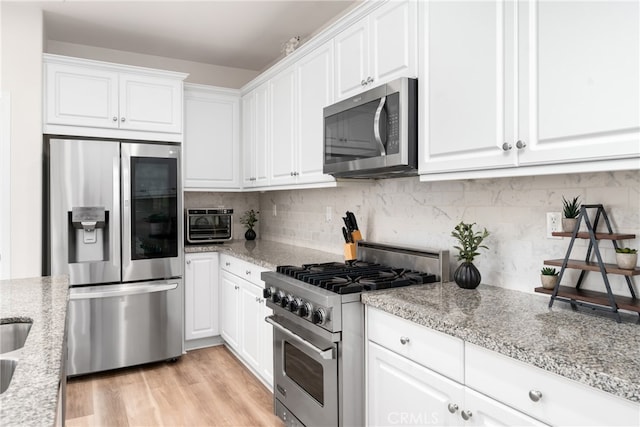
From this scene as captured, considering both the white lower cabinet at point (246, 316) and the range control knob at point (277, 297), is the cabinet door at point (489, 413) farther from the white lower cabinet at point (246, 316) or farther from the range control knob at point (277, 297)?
the white lower cabinet at point (246, 316)

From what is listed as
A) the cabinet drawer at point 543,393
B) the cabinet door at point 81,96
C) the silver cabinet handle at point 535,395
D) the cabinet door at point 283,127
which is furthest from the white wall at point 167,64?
the silver cabinet handle at point 535,395

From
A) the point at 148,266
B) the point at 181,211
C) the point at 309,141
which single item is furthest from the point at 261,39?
the point at 148,266

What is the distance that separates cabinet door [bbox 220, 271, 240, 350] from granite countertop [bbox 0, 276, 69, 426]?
1.50 metres

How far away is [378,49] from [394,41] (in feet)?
0.43

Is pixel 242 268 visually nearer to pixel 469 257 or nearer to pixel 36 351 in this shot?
pixel 469 257

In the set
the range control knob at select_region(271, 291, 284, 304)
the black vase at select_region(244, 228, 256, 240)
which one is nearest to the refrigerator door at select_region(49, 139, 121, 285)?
the black vase at select_region(244, 228, 256, 240)

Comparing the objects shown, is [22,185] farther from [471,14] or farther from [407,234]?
[471,14]

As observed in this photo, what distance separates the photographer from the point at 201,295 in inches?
148

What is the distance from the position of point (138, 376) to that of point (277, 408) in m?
1.42

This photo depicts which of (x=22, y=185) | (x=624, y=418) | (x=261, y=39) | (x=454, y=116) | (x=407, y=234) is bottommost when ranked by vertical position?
(x=624, y=418)

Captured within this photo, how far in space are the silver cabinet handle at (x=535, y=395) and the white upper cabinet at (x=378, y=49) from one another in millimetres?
1388

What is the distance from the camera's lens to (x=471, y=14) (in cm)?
168

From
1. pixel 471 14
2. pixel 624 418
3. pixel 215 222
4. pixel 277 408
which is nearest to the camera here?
pixel 624 418

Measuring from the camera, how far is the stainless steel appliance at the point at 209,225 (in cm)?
392
